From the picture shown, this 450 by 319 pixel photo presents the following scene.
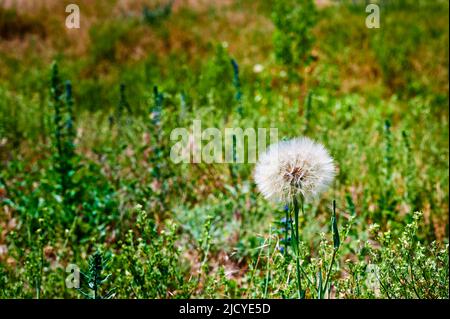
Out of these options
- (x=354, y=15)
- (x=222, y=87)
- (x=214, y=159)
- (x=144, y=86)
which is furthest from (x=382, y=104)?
(x=354, y=15)

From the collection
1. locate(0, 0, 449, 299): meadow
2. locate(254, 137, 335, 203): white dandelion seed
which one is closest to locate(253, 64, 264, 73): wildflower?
locate(0, 0, 449, 299): meadow

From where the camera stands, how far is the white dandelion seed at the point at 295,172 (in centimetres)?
164

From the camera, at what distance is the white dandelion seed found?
1.64m

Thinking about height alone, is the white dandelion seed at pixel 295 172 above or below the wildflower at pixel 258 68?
below

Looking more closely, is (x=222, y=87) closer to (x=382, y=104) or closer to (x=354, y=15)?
(x=382, y=104)

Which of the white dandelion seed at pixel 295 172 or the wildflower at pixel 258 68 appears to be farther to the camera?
the wildflower at pixel 258 68

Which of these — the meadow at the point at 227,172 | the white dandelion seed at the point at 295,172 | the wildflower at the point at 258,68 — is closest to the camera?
the white dandelion seed at the point at 295,172

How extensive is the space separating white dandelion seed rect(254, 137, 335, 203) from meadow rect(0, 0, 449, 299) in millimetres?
83

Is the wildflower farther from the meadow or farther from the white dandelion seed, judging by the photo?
the white dandelion seed

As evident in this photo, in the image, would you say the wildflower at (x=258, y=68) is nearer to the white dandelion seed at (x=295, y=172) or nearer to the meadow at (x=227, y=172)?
the meadow at (x=227, y=172)

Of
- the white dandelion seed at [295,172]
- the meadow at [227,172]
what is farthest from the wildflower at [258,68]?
the white dandelion seed at [295,172]

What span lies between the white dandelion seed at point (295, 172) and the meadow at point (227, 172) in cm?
8

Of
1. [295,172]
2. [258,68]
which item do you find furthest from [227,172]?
[258,68]

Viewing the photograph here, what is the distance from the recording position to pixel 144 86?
641cm
